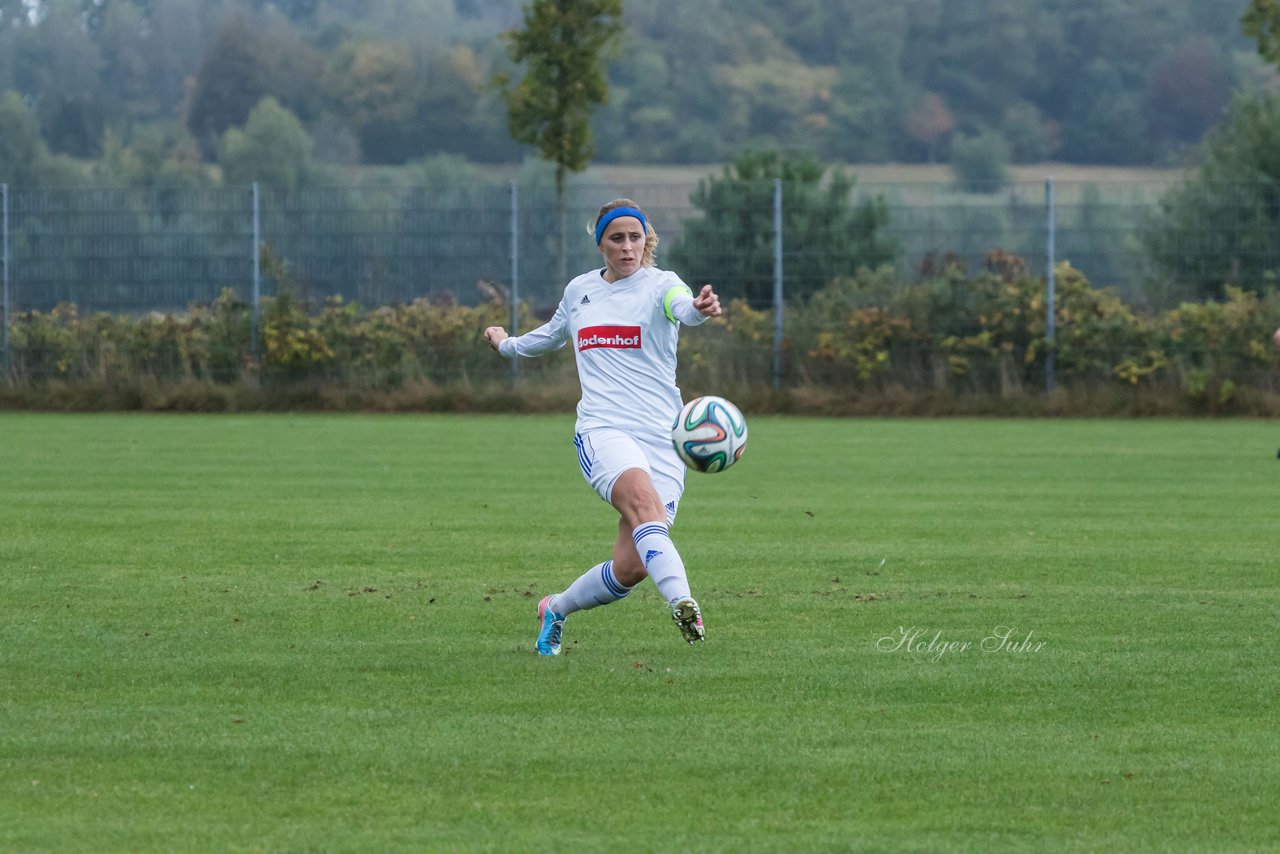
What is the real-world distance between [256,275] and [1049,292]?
452 inches

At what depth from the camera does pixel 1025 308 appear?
1052 inches

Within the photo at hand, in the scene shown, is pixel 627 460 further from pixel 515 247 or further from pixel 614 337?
pixel 515 247

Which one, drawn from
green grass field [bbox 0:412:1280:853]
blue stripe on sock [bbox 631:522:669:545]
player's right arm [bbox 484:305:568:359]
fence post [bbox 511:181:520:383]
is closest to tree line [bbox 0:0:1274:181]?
fence post [bbox 511:181:520:383]

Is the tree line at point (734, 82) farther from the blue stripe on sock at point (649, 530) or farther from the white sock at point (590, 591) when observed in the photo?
the blue stripe on sock at point (649, 530)

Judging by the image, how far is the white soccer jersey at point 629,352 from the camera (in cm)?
831

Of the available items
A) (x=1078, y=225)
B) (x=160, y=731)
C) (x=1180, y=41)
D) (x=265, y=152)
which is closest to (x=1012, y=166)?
(x=1180, y=41)

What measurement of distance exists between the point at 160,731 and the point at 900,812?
2.58 meters

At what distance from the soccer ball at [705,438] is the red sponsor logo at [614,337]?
14.8 inches

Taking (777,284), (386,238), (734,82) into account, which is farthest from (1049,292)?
(734,82)

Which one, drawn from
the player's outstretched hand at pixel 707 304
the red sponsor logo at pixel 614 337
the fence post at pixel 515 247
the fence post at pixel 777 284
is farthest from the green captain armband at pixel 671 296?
the fence post at pixel 515 247

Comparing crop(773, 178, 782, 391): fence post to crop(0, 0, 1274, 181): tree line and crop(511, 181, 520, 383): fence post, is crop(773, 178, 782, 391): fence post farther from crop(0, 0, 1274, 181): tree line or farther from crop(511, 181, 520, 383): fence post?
crop(0, 0, 1274, 181): tree line

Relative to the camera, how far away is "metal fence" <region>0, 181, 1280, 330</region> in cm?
2781

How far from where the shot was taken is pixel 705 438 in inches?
322

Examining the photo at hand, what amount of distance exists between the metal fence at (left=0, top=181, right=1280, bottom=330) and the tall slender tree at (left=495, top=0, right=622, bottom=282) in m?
1.12
